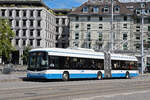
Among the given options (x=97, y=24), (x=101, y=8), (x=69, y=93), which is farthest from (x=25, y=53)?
(x=69, y=93)

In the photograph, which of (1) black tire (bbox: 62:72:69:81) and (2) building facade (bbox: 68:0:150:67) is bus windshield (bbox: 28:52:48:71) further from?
(2) building facade (bbox: 68:0:150:67)

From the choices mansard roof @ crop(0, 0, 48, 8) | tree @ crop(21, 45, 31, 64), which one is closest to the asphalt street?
tree @ crop(21, 45, 31, 64)

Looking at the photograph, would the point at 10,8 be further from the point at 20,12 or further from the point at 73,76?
the point at 73,76

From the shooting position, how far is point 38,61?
992 inches

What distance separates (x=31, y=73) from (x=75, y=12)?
55.9 m

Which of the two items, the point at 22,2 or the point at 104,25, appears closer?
the point at 104,25

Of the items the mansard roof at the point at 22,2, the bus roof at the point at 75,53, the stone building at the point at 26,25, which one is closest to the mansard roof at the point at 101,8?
the stone building at the point at 26,25

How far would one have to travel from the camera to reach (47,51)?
25.1m

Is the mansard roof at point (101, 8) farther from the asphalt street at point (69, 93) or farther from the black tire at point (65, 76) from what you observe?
the asphalt street at point (69, 93)

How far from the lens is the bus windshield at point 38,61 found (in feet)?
81.4

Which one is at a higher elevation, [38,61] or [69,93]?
[38,61]

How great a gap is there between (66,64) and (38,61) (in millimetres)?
2691

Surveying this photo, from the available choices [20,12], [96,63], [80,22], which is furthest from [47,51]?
[20,12]

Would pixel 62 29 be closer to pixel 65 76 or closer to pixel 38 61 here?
pixel 65 76
